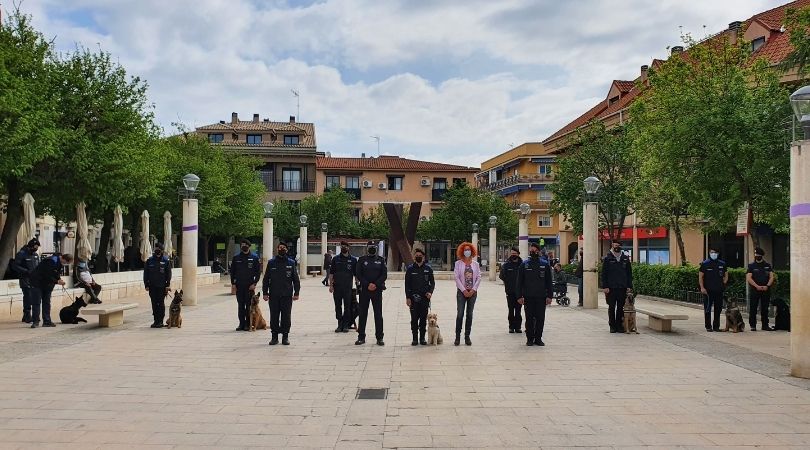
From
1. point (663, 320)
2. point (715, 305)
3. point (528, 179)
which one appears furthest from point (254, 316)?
point (528, 179)

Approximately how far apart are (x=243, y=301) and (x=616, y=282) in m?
7.40

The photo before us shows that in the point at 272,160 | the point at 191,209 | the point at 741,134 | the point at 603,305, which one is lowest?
the point at 603,305

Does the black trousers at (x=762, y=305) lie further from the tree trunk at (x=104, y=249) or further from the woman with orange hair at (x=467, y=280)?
the tree trunk at (x=104, y=249)

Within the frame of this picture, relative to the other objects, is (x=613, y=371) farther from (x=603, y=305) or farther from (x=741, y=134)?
(x=603, y=305)

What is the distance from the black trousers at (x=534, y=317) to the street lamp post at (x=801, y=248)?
4.14 m

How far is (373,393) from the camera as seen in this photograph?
8.40 metres

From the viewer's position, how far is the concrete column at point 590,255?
68.5 feet

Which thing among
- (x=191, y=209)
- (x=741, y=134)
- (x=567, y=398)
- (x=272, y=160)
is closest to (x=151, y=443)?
(x=567, y=398)

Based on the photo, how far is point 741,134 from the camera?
725 inches

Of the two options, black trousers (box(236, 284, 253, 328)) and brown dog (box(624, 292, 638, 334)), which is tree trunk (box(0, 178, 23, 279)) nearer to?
black trousers (box(236, 284, 253, 328))

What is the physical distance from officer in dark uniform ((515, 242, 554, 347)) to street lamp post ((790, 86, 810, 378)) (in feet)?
13.5

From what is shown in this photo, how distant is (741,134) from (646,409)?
1305cm

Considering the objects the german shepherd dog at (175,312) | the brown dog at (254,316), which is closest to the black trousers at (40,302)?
the german shepherd dog at (175,312)

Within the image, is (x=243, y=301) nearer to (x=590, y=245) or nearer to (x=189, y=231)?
(x=189, y=231)
